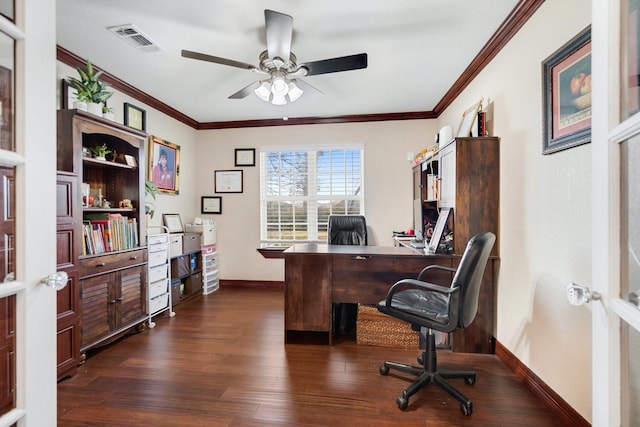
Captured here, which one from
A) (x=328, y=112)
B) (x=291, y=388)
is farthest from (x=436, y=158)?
(x=291, y=388)

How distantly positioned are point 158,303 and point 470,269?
3.03 m

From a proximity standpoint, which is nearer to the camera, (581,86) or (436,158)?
(581,86)

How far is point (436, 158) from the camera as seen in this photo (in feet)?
9.91

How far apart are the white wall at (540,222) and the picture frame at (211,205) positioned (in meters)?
3.72

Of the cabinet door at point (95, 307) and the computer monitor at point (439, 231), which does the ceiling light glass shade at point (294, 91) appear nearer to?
the computer monitor at point (439, 231)

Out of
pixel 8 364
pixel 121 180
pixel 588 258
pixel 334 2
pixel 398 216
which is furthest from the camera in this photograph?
pixel 398 216

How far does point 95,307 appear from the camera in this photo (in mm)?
2352

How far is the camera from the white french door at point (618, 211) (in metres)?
0.71

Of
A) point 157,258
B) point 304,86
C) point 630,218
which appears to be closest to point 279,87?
point 304,86

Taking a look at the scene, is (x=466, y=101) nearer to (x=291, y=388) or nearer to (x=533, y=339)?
(x=533, y=339)

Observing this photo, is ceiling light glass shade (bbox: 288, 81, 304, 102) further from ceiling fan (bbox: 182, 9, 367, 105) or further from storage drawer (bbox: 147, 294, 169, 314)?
storage drawer (bbox: 147, 294, 169, 314)

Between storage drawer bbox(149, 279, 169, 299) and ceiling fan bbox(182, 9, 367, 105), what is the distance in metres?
2.11


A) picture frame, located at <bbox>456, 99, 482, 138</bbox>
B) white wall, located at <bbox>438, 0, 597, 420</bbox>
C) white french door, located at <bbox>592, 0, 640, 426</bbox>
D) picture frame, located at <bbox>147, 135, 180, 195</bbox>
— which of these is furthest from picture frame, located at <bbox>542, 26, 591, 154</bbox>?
picture frame, located at <bbox>147, 135, 180, 195</bbox>

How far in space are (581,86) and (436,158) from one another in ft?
4.92
